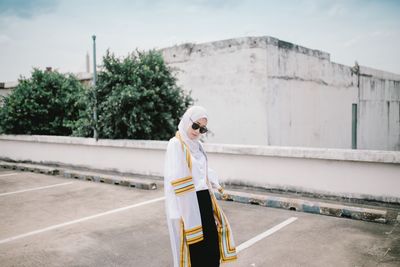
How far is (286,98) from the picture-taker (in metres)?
13.2

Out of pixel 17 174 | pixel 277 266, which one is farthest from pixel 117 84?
pixel 277 266

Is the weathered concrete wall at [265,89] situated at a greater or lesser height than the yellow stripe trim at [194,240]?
greater

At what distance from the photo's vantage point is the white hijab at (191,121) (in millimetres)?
3455

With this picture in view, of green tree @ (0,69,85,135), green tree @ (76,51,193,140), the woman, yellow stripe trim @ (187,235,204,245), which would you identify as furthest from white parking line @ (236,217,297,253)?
green tree @ (0,69,85,135)

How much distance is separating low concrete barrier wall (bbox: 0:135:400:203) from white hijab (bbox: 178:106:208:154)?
464cm

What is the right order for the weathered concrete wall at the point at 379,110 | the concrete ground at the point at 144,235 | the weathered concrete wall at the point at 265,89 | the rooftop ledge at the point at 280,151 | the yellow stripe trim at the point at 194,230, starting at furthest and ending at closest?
1. the weathered concrete wall at the point at 379,110
2. the weathered concrete wall at the point at 265,89
3. the rooftop ledge at the point at 280,151
4. the concrete ground at the point at 144,235
5. the yellow stripe trim at the point at 194,230

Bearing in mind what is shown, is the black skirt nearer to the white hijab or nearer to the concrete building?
the white hijab

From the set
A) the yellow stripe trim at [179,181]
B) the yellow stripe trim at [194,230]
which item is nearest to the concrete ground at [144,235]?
the yellow stripe trim at [194,230]

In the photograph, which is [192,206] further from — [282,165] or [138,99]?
[138,99]

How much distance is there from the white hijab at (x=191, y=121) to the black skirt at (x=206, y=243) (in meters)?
0.45

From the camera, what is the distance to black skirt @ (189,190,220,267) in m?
3.30

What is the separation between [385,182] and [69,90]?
12791mm

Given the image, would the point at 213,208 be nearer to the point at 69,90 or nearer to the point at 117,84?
the point at 117,84

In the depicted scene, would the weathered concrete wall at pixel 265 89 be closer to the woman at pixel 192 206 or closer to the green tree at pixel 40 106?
the green tree at pixel 40 106
